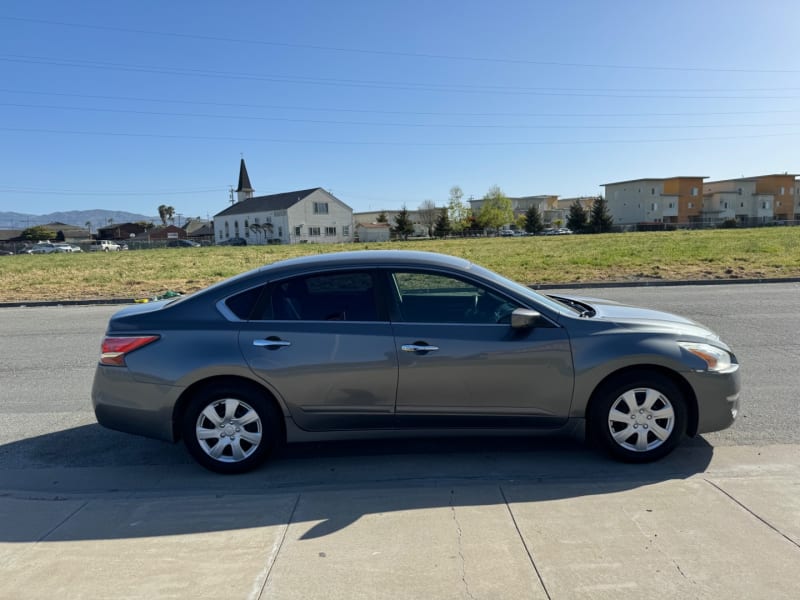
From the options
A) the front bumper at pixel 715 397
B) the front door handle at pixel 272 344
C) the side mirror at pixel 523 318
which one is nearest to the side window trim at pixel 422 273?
the side mirror at pixel 523 318

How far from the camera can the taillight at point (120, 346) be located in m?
3.86

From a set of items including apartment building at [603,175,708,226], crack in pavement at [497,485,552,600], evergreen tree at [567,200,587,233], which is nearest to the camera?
crack in pavement at [497,485,552,600]

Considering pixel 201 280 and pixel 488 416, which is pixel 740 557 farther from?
pixel 201 280

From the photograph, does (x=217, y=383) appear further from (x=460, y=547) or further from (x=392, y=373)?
(x=460, y=547)

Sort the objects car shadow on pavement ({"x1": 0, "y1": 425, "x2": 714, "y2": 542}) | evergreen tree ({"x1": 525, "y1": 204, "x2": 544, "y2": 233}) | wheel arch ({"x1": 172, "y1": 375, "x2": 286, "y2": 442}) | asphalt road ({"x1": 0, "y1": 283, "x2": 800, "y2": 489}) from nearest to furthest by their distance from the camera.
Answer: car shadow on pavement ({"x1": 0, "y1": 425, "x2": 714, "y2": 542}) → wheel arch ({"x1": 172, "y1": 375, "x2": 286, "y2": 442}) → asphalt road ({"x1": 0, "y1": 283, "x2": 800, "y2": 489}) → evergreen tree ({"x1": 525, "y1": 204, "x2": 544, "y2": 233})

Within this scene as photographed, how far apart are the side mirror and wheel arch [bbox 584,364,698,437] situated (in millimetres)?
618

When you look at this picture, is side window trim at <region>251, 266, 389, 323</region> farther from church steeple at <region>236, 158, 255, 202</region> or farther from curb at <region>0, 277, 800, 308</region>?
Answer: church steeple at <region>236, 158, 255, 202</region>

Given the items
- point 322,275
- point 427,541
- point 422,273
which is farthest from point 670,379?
point 322,275

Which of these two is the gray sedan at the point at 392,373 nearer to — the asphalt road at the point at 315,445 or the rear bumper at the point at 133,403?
the rear bumper at the point at 133,403

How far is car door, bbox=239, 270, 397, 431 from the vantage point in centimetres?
373

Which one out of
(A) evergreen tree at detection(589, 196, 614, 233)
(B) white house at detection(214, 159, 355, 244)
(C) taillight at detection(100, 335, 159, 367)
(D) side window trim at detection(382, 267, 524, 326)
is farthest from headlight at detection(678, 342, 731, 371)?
(B) white house at detection(214, 159, 355, 244)

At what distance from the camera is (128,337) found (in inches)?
153

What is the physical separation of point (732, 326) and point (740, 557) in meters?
6.82

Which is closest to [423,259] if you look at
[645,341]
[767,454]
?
[645,341]
